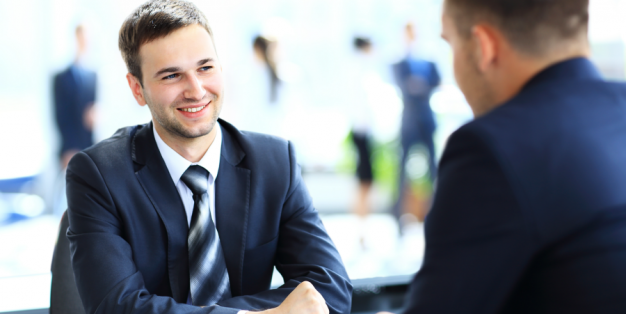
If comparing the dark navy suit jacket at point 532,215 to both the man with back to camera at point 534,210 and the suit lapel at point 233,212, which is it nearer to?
the man with back to camera at point 534,210

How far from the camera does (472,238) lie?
71 centimetres

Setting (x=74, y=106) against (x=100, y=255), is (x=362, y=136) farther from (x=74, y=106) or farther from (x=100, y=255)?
(x=100, y=255)

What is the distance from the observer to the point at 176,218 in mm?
1411

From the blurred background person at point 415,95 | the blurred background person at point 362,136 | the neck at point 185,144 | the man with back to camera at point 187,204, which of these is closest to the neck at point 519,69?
the man with back to camera at point 187,204

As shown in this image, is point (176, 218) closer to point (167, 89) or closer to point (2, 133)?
point (167, 89)

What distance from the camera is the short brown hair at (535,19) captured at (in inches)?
32.0

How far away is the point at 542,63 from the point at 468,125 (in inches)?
8.0

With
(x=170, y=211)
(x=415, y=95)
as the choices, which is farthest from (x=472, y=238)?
(x=415, y=95)

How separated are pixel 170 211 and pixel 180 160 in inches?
5.9

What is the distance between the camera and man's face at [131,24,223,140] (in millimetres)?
1437

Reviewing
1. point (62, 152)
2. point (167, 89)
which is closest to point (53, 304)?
point (167, 89)

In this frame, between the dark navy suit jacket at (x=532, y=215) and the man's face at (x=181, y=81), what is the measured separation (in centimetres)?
88

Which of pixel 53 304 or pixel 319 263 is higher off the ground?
pixel 319 263

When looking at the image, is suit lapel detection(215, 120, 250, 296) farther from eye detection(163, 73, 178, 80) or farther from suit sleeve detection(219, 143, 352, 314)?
eye detection(163, 73, 178, 80)
